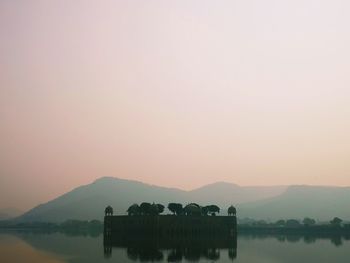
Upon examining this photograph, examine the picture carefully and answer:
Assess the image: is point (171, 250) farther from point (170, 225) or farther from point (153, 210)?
point (153, 210)

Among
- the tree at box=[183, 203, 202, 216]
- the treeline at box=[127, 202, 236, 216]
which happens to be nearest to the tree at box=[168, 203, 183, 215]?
the treeline at box=[127, 202, 236, 216]

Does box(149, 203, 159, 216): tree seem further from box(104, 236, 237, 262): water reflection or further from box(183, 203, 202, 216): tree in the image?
box(183, 203, 202, 216): tree

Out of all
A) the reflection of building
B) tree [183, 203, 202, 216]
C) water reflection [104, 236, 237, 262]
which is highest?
tree [183, 203, 202, 216]

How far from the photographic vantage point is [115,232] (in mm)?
122938

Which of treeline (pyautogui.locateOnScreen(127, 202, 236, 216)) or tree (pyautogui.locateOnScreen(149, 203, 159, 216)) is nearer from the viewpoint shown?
tree (pyautogui.locateOnScreen(149, 203, 159, 216))

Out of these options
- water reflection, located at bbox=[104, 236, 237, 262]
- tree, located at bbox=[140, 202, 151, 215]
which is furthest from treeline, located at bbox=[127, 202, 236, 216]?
water reflection, located at bbox=[104, 236, 237, 262]

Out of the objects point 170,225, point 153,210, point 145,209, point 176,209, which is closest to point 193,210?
point 176,209

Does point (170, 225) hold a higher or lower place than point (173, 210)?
lower

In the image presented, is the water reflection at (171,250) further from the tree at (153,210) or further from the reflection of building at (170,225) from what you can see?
the tree at (153,210)

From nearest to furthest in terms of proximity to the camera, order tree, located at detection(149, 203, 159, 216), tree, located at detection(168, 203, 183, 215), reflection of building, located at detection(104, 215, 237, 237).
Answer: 1. reflection of building, located at detection(104, 215, 237, 237)
2. tree, located at detection(149, 203, 159, 216)
3. tree, located at detection(168, 203, 183, 215)

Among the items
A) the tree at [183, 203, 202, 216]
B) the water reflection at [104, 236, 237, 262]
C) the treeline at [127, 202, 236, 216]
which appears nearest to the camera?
the water reflection at [104, 236, 237, 262]

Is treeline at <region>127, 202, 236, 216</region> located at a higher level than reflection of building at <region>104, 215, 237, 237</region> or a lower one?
higher

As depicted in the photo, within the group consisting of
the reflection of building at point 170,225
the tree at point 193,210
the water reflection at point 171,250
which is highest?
the tree at point 193,210

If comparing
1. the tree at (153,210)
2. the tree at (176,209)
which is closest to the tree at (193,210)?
the tree at (176,209)
